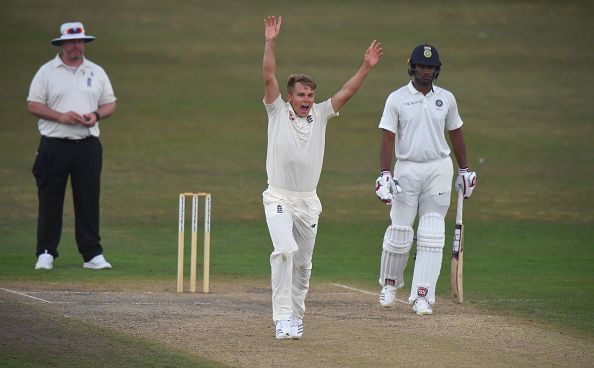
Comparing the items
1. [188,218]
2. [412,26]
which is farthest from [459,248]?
[412,26]

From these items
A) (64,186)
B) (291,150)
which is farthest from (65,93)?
(291,150)

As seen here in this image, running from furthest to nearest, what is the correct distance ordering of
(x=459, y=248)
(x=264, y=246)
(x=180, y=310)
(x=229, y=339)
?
(x=264, y=246) < (x=459, y=248) < (x=180, y=310) < (x=229, y=339)

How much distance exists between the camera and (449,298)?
11250 mm

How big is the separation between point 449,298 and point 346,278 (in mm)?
1707

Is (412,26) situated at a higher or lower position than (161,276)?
higher

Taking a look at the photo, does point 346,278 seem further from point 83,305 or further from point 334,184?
point 334,184

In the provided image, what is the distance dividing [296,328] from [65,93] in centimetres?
458

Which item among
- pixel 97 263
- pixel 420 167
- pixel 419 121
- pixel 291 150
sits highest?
pixel 419 121

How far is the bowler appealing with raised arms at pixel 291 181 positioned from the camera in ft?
29.5

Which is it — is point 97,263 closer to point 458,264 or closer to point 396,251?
point 396,251

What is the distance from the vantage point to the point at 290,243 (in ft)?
29.5

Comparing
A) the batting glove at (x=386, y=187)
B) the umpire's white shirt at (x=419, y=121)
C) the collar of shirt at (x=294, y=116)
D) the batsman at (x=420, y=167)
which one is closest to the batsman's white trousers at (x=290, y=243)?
the collar of shirt at (x=294, y=116)

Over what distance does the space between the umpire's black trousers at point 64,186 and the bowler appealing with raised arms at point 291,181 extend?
154 inches

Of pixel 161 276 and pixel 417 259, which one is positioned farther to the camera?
pixel 161 276
